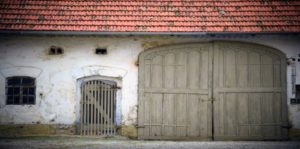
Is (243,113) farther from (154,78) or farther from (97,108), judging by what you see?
(97,108)

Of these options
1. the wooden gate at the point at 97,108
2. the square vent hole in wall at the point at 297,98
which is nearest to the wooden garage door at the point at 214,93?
the square vent hole in wall at the point at 297,98

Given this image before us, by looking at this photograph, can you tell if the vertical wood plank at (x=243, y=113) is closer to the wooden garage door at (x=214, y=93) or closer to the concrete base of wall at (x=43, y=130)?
the wooden garage door at (x=214, y=93)

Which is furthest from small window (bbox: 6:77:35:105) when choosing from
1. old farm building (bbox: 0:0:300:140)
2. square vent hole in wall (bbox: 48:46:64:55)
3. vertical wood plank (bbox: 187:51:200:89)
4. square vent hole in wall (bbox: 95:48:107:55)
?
vertical wood plank (bbox: 187:51:200:89)

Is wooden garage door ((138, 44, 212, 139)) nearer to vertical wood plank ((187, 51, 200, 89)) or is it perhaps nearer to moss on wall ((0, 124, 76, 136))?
vertical wood plank ((187, 51, 200, 89))

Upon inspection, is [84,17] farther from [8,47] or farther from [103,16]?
[8,47]

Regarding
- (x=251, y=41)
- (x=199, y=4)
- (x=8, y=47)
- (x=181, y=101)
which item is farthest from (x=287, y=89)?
(x=8, y=47)

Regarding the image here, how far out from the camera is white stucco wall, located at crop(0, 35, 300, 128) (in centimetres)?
743

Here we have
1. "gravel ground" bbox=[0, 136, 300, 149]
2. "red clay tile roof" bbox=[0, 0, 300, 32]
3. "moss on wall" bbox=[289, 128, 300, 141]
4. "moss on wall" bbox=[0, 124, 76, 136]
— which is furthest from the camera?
"moss on wall" bbox=[0, 124, 76, 136]

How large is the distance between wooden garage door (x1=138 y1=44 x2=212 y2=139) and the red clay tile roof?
0.76 m

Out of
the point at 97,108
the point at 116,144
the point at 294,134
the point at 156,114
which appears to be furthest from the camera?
the point at 97,108

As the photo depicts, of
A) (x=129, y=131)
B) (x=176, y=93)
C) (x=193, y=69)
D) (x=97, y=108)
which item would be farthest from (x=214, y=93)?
(x=97, y=108)

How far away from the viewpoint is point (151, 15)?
290 inches

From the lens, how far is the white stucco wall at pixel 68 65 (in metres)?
7.43

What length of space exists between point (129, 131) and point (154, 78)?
1.68m
